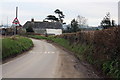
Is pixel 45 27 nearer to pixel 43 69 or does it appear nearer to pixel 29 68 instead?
pixel 29 68

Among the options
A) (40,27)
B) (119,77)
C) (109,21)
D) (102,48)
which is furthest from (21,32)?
(119,77)

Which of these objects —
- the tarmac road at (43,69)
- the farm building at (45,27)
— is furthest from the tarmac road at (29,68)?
the farm building at (45,27)

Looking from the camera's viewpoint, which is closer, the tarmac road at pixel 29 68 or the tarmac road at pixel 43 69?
the tarmac road at pixel 29 68

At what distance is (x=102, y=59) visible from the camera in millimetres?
14180

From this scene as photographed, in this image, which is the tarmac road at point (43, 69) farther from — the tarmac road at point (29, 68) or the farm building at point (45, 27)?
the farm building at point (45, 27)

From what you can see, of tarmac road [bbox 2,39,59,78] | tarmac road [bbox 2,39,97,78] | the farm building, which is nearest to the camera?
tarmac road [bbox 2,39,59,78]

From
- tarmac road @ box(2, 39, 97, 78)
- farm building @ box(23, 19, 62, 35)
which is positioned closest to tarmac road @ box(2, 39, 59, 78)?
tarmac road @ box(2, 39, 97, 78)

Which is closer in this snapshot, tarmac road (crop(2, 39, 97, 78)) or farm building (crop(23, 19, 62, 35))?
tarmac road (crop(2, 39, 97, 78))

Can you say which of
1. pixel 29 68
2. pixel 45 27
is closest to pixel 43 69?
pixel 29 68

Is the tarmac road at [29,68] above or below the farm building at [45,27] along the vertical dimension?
below

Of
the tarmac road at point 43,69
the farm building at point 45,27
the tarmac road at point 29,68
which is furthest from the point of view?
the farm building at point 45,27

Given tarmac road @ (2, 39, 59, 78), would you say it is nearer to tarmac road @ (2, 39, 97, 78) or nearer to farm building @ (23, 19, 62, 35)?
tarmac road @ (2, 39, 97, 78)

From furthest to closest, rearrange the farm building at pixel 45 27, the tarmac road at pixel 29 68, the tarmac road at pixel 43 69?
the farm building at pixel 45 27 < the tarmac road at pixel 43 69 < the tarmac road at pixel 29 68

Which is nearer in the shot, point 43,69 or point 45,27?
point 43,69
